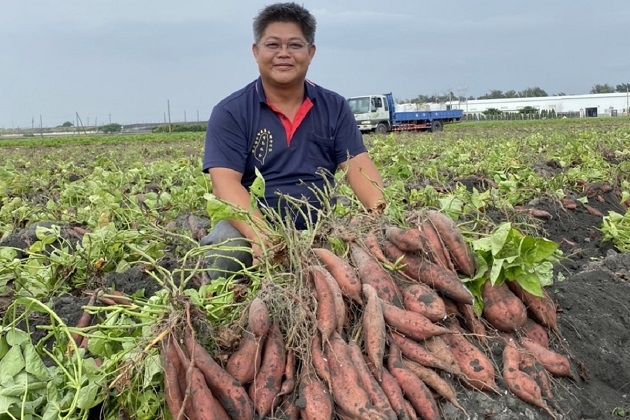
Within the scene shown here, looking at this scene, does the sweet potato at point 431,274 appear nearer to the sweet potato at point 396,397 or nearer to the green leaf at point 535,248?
the green leaf at point 535,248

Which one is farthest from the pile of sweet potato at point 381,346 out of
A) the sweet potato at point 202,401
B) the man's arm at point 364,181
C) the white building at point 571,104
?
the white building at point 571,104

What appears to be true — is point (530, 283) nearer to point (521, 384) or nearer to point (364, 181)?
point (521, 384)

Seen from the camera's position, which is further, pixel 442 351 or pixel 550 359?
pixel 550 359

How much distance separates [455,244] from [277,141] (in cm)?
170

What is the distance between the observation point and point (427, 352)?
2.56 m

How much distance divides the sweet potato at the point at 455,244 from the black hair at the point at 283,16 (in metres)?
1.69

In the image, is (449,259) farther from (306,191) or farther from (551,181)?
(551,181)

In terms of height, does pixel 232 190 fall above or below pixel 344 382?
above

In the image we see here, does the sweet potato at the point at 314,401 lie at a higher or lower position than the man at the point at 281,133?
lower

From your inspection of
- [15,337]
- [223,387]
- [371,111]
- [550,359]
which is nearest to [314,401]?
[223,387]

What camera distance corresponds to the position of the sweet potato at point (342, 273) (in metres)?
2.65

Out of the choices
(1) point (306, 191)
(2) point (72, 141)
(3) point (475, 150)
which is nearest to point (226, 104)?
(1) point (306, 191)

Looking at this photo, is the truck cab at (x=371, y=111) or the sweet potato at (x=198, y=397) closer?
Answer: the sweet potato at (x=198, y=397)

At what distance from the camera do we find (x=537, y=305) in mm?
2902
